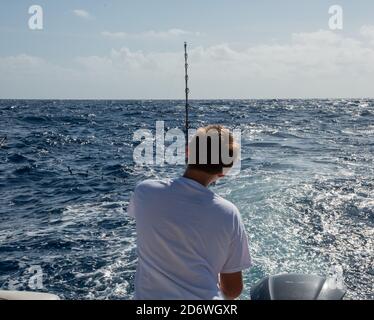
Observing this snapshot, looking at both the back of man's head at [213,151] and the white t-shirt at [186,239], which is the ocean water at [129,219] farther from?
the back of man's head at [213,151]

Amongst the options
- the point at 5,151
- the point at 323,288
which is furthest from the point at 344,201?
the point at 5,151

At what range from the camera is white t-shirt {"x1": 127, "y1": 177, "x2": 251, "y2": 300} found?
6.76ft

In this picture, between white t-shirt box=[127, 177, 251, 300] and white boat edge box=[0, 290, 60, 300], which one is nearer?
white t-shirt box=[127, 177, 251, 300]

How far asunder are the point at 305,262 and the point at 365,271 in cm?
90

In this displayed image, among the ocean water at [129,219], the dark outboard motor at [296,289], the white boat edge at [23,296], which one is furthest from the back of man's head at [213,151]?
the ocean water at [129,219]

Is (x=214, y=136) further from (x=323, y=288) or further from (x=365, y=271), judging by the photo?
(x=365, y=271)

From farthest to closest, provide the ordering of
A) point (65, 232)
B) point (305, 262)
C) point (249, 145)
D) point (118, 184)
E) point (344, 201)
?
1. point (249, 145)
2. point (118, 184)
3. point (344, 201)
4. point (65, 232)
5. point (305, 262)

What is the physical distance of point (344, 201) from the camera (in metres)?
9.85

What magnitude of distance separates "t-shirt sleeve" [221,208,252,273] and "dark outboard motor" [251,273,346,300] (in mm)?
1423

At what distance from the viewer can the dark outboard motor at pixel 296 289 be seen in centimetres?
342

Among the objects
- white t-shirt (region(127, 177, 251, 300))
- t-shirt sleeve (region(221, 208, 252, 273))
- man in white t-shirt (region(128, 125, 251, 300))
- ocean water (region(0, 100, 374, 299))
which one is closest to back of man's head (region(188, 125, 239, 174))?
man in white t-shirt (region(128, 125, 251, 300))

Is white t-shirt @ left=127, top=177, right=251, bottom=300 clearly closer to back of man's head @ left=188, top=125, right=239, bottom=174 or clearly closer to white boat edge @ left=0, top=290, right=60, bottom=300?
back of man's head @ left=188, top=125, right=239, bottom=174

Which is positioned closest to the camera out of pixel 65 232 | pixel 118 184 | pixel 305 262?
pixel 305 262
